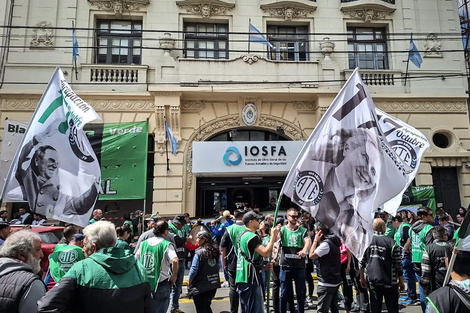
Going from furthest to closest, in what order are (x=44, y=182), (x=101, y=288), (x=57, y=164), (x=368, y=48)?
(x=368, y=48), (x=57, y=164), (x=44, y=182), (x=101, y=288)

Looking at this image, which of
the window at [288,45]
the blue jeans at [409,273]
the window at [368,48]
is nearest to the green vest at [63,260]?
the blue jeans at [409,273]

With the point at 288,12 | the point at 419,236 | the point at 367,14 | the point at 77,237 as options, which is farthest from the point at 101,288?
the point at 367,14

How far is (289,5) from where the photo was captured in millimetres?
16203

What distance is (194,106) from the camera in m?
15.2

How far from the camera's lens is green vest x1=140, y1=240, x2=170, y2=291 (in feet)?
17.0

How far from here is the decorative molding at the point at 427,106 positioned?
1559 cm

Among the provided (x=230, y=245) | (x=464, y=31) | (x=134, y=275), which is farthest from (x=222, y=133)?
(x=464, y=31)

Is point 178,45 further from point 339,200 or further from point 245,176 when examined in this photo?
point 339,200

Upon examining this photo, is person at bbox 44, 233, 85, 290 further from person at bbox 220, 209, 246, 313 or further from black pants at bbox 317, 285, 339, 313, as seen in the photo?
black pants at bbox 317, 285, 339, 313

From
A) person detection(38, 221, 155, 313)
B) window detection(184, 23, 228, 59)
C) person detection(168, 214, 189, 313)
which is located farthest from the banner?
person detection(38, 221, 155, 313)

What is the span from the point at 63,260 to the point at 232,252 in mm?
2839

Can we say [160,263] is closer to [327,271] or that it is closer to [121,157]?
[327,271]

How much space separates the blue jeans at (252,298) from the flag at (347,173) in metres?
1.46

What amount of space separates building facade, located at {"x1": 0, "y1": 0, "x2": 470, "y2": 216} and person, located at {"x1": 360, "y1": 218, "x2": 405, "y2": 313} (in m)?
8.69
